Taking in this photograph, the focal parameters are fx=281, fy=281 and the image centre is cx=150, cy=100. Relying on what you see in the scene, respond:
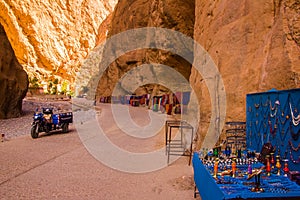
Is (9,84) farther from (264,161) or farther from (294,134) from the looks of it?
(294,134)

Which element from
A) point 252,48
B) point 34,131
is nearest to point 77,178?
point 252,48

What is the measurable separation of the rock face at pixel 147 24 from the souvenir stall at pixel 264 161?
77.8ft

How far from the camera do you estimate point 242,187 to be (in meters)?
3.63

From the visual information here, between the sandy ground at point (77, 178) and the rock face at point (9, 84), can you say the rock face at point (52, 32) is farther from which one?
the sandy ground at point (77, 178)

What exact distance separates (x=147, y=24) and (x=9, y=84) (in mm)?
23748

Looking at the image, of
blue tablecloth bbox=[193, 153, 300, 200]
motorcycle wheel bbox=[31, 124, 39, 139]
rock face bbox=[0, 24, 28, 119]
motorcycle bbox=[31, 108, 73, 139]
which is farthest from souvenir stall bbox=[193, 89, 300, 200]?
rock face bbox=[0, 24, 28, 119]

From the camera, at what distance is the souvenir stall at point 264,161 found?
3537 millimetres

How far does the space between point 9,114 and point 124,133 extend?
44.8 feet

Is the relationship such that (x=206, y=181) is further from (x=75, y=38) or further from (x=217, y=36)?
(x=75, y=38)

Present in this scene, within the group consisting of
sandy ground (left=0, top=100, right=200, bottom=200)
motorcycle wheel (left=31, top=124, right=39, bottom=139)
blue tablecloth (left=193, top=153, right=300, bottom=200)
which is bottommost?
sandy ground (left=0, top=100, right=200, bottom=200)

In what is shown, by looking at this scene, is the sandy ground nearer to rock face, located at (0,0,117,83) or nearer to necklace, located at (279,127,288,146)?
necklace, located at (279,127,288,146)

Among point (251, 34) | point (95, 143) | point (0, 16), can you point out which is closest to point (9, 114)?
point (95, 143)

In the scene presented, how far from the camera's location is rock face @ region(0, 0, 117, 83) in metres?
79.6

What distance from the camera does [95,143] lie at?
10859 mm
